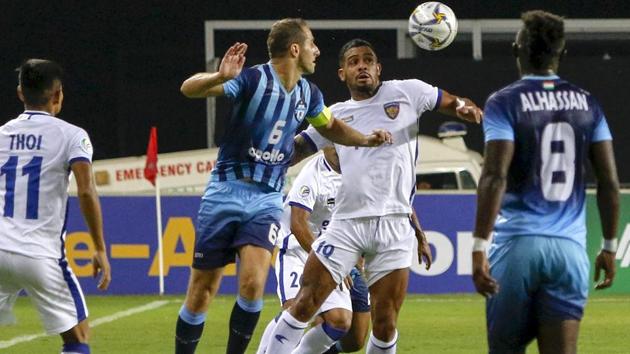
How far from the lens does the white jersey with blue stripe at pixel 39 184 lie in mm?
7145

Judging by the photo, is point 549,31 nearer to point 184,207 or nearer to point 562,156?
point 562,156

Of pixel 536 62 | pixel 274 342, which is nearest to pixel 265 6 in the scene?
pixel 274 342

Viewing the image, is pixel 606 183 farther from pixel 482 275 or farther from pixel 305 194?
pixel 305 194

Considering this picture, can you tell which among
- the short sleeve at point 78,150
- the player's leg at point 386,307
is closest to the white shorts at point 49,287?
the short sleeve at point 78,150

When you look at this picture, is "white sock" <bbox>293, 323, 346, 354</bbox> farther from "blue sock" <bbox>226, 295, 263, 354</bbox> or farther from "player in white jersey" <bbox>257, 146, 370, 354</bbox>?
"blue sock" <bbox>226, 295, 263, 354</bbox>

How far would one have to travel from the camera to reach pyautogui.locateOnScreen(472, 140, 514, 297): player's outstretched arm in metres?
6.00

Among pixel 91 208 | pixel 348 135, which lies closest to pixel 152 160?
pixel 348 135

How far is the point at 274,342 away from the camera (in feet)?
26.6

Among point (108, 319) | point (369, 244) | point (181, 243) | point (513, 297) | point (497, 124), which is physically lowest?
point (108, 319)

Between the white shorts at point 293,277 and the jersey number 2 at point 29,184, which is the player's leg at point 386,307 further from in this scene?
the jersey number 2 at point 29,184

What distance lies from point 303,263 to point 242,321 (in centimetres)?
105

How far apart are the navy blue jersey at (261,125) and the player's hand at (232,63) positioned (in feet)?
2.08

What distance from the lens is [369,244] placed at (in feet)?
27.4

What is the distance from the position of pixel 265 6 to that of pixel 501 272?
1879 centimetres
